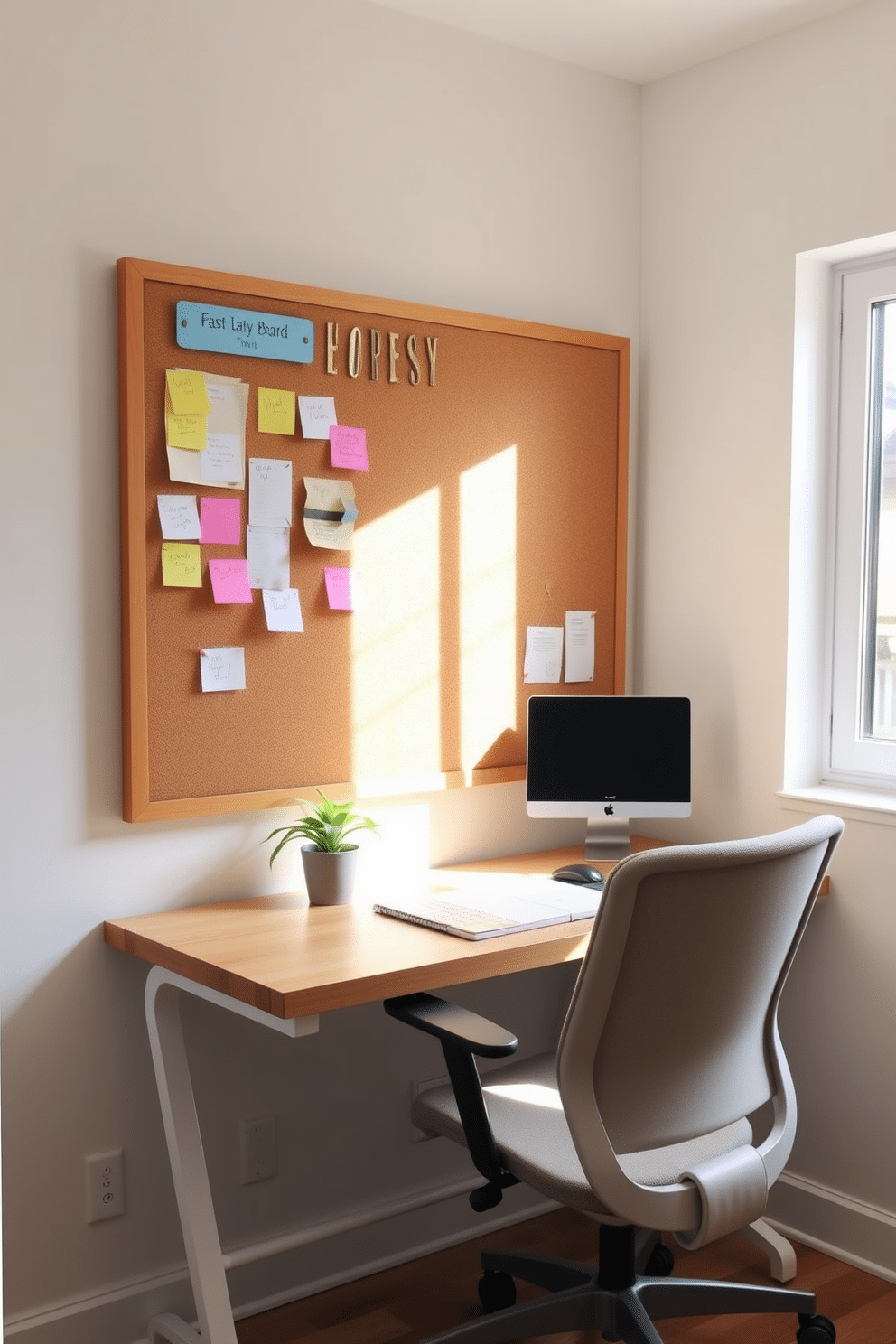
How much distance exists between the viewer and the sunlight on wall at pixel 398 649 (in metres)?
2.59

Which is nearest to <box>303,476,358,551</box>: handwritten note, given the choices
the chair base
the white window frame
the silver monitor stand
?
the silver monitor stand

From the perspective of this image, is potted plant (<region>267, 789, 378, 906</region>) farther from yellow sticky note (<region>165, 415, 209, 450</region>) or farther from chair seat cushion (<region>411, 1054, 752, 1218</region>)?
yellow sticky note (<region>165, 415, 209, 450</region>)

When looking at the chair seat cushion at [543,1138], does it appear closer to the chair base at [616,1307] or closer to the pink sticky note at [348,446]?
the chair base at [616,1307]

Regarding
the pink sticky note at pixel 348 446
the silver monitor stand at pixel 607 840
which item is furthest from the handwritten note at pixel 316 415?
the silver monitor stand at pixel 607 840

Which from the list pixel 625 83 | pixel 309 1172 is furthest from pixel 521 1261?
pixel 625 83

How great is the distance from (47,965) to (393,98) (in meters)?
1.81

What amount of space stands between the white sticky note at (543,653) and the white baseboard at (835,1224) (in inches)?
47.7

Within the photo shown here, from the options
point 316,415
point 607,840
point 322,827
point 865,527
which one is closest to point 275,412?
point 316,415

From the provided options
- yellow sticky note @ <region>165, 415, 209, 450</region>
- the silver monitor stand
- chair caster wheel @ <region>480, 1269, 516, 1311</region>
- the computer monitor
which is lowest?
chair caster wheel @ <region>480, 1269, 516, 1311</region>

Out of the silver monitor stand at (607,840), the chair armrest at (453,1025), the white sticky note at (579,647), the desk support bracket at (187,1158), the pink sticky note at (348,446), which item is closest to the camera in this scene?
the chair armrest at (453,1025)

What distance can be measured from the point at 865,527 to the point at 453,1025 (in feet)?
4.80

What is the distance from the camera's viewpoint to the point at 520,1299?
253 cm

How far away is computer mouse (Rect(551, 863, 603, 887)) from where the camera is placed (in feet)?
8.45

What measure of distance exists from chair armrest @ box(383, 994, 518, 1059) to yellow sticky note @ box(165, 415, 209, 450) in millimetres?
1040
